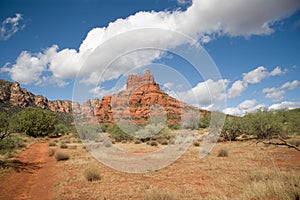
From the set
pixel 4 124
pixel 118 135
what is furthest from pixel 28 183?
pixel 118 135

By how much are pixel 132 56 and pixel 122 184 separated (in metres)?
5.71

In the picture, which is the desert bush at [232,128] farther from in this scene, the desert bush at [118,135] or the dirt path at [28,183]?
the dirt path at [28,183]

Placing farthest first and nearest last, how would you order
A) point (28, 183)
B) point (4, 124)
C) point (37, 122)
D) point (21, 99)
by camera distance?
point (21, 99)
point (37, 122)
point (4, 124)
point (28, 183)

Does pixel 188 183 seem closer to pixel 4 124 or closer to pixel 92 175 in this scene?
pixel 92 175

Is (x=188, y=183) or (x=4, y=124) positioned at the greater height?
(x=4, y=124)

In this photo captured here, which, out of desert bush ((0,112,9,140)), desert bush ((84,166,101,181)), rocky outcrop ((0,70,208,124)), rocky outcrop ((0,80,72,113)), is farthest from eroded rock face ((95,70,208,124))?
rocky outcrop ((0,80,72,113))

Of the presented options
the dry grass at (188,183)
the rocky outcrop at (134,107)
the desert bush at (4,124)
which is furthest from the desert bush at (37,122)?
the rocky outcrop at (134,107)

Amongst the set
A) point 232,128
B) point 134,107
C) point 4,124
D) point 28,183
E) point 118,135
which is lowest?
point 28,183

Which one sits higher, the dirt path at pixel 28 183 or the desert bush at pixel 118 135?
the desert bush at pixel 118 135

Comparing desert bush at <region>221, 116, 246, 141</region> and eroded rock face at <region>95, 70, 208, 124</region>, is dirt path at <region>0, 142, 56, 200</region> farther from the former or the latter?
desert bush at <region>221, 116, 246, 141</region>

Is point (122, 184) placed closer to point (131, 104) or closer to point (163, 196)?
point (163, 196)

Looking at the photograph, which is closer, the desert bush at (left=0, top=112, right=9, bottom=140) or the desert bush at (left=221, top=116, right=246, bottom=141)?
the desert bush at (left=0, top=112, right=9, bottom=140)

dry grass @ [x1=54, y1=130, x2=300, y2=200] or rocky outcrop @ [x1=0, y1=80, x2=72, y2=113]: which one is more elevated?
rocky outcrop @ [x1=0, y1=80, x2=72, y2=113]

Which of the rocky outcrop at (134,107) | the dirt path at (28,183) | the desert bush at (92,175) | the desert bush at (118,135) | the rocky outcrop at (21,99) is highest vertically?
the rocky outcrop at (21,99)
